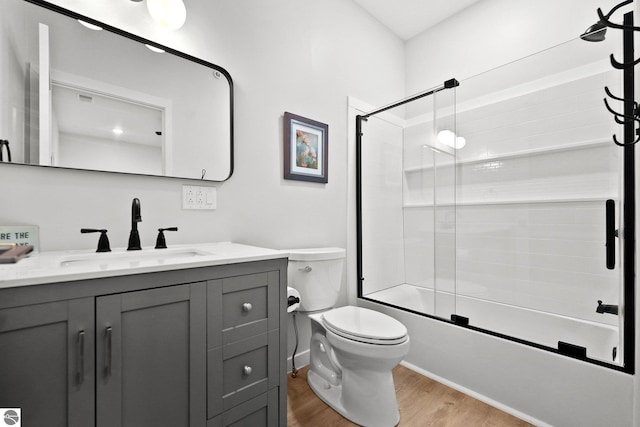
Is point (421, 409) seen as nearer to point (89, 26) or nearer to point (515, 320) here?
point (515, 320)

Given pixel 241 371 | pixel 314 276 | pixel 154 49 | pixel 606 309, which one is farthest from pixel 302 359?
pixel 154 49

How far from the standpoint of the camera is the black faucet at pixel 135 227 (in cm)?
122

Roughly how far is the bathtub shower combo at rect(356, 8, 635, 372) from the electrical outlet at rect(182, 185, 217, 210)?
1.22m

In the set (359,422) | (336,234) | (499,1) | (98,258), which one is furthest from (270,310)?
(499,1)

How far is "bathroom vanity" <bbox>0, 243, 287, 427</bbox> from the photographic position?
29.0 inches

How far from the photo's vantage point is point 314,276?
5.81 ft

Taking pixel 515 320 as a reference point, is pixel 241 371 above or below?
above

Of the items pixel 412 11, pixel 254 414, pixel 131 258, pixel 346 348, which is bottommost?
pixel 254 414

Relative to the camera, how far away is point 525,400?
→ 1.52 meters

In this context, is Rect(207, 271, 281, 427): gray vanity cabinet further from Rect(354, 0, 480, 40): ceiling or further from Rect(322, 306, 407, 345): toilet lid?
Rect(354, 0, 480, 40): ceiling

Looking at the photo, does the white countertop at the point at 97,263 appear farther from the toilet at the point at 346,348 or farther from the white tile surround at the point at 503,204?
the white tile surround at the point at 503,204

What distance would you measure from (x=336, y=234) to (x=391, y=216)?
0.60m

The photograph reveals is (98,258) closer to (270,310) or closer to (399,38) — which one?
(270,310)

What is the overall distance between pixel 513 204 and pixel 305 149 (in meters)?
1.51
